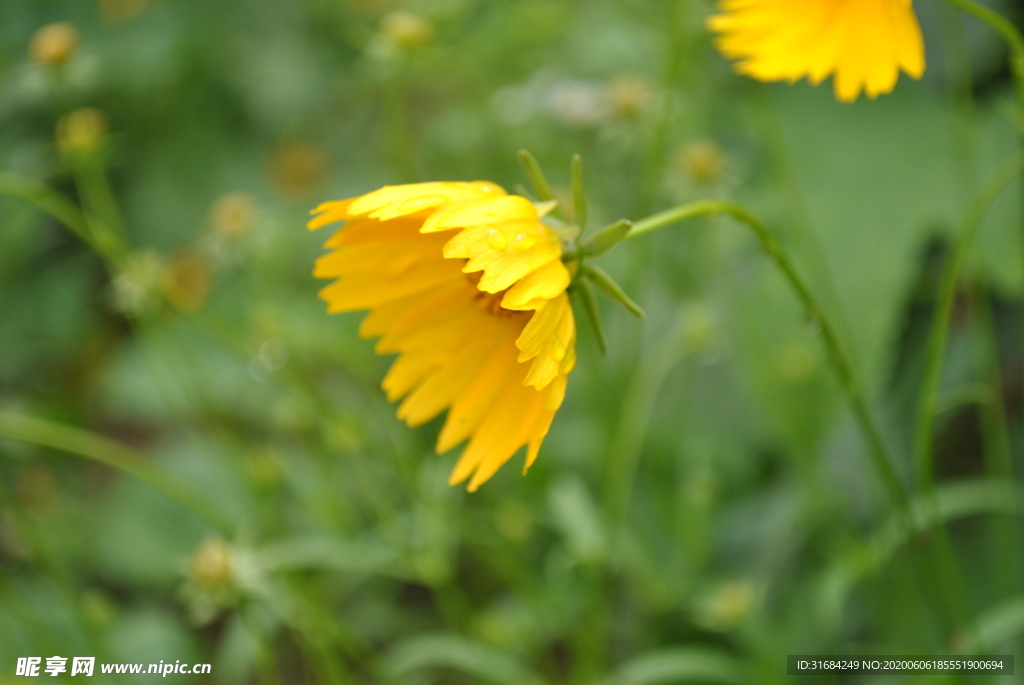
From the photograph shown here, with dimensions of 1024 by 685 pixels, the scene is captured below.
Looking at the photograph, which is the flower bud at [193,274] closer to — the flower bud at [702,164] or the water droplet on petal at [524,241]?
the flower bud at [702,164]

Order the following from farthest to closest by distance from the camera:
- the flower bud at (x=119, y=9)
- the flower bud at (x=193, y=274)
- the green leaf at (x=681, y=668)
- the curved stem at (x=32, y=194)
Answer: the flower bud at (x=119, y=9) → the flower bud at (x=193, y=274) → the green leaf at (x=681, y=668) → the curved stem at (x=32, y=194)

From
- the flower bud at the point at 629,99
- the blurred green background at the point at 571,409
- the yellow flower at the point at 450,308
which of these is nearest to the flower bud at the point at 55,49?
the blurred green background at the point at 571,409

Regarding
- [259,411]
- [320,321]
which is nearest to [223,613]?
[259,411]

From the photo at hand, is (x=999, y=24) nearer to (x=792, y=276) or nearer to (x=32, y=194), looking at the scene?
(x=792, y=276)

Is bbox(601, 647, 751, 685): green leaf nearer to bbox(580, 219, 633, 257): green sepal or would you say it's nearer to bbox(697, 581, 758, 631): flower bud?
bbox(697, 581, 758, 631): flower bud

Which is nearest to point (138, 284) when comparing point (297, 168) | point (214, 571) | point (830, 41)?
point (214, 571)

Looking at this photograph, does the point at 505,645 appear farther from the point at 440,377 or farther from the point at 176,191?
the point at 176,191
